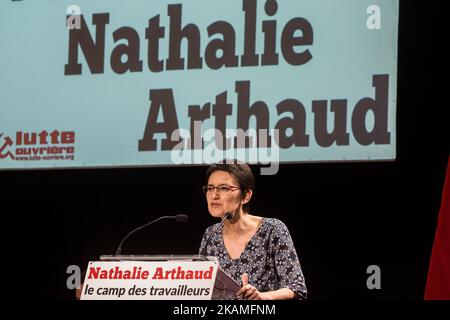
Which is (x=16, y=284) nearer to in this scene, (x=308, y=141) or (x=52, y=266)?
(x=52, y=266)

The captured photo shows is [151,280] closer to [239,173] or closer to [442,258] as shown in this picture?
[239,173]

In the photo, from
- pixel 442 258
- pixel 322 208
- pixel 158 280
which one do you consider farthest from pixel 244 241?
pixel 322 208

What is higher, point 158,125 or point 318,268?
point 158,125

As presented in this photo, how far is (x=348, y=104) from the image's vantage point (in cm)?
430

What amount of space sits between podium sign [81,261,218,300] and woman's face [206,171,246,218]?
0.57 m

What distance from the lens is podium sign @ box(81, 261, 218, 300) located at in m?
2.84

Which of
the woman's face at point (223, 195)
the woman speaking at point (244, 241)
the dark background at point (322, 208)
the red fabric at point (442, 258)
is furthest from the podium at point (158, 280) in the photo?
the dark background at point (322, 208)

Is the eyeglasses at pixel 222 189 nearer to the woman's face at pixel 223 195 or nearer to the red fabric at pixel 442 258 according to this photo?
the woman's face at pixel 223 195

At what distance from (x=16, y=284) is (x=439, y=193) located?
91.3 inches

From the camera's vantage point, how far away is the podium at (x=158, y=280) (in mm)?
2846

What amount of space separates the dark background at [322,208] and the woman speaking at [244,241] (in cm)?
109

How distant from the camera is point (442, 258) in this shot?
3.07 m

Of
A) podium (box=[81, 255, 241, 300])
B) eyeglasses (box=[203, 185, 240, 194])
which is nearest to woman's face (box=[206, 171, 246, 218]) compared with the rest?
eyeglasses (box=[203, 185, 240, 194])

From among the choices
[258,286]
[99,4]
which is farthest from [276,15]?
[258,286]
